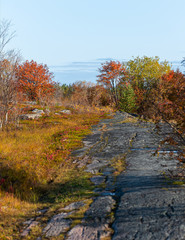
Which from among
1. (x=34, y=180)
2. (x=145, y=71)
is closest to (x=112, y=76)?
(x=145, y=71)

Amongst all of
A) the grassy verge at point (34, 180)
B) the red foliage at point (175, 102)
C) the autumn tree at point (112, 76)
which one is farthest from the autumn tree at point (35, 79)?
the red foliage at point (175, 102)

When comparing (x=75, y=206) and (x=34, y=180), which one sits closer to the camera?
(x=75, y=206)

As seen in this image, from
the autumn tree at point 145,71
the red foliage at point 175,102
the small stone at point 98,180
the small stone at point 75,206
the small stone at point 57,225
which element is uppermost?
the autumn tree at point 145,71

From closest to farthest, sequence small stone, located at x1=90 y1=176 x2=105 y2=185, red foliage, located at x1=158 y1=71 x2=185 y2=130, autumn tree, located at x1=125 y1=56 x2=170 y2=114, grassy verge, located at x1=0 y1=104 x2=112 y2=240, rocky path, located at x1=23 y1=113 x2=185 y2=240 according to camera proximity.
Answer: rocky path, located at x1=23 y1=113 x2=185 y2=240
grassy verge, located at x1=0 y1=104 x2=112 y2=240
red foliage, located at x1=158 y1=71 x2=185 y2=130
small stone, located at x1=90 y1=176 x2=105 y2=185
autumn tree, located at x1=125 y1=56 x2=170 y2=114

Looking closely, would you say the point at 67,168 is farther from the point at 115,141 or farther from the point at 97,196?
the point at 115,141

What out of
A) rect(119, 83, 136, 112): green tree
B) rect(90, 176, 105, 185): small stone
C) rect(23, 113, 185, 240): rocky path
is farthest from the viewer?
rect(119, 83, 136, 112): green tree

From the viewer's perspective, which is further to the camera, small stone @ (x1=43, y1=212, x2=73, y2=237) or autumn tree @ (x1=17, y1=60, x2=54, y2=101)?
autumn tree @ (x1=17, y1=60, x2=54, y2=101)

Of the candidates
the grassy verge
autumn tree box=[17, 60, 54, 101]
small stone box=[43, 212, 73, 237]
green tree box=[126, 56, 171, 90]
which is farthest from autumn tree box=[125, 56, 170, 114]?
small stone box=[43, 212, 73, 237]

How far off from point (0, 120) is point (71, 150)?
5510 millimetres

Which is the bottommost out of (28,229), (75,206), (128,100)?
(28,229)

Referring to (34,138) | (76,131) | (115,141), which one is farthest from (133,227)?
(76,131)

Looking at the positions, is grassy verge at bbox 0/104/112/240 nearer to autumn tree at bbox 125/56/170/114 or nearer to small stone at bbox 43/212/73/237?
small stone at bbox 43/212/73/237

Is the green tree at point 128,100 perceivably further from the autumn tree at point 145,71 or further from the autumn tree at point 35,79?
the autumn tree at point 35,79

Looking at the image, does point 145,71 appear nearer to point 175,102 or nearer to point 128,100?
point 128,100
